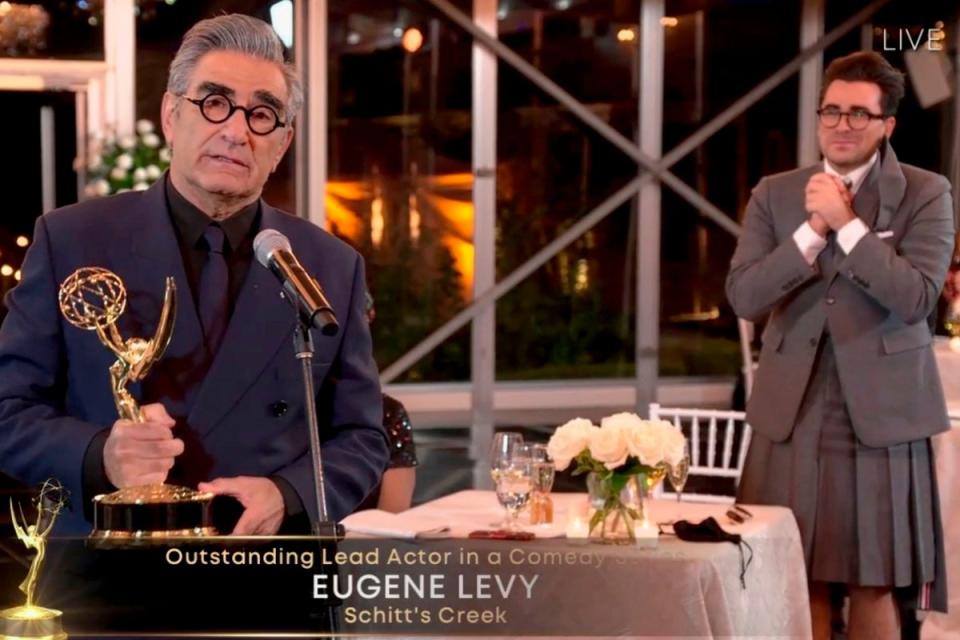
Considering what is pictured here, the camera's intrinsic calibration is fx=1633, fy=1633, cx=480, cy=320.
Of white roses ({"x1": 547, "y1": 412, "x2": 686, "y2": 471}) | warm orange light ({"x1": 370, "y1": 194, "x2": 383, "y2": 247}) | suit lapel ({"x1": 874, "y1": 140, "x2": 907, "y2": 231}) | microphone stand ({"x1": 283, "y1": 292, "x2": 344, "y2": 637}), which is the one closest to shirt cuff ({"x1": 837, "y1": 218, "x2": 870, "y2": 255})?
suit lapel ({"x1": 874, "y1": 140, "x2": 907, "y2": 231})

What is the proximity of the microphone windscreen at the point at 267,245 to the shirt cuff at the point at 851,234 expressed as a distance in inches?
84.9

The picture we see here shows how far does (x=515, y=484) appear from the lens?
3102mm

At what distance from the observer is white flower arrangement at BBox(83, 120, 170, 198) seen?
26.0 feet

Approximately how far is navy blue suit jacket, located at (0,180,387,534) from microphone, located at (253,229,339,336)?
0.50 ft

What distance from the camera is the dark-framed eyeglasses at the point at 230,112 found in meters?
1.77

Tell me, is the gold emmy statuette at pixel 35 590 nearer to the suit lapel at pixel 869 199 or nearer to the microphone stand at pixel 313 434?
the microphone stand at pixel 313 434

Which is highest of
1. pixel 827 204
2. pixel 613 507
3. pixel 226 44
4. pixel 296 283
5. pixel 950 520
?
pixel 226 44

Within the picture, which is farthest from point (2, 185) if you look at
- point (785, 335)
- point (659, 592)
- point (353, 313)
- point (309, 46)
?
point (353, 313)

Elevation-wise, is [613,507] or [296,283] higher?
[296,283]

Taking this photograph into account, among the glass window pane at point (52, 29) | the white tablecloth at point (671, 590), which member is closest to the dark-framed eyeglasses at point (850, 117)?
the white tablecloth at point (671, 590)

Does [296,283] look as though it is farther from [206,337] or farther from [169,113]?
[169,113]

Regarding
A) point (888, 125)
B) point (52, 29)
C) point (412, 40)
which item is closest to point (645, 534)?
point (888, 125)

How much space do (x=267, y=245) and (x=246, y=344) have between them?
17 centimetres

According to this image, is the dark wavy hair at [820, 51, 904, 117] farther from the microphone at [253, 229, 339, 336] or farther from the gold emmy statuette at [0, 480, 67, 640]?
the gold emmy statuette at [0, 480, 67, 640]
